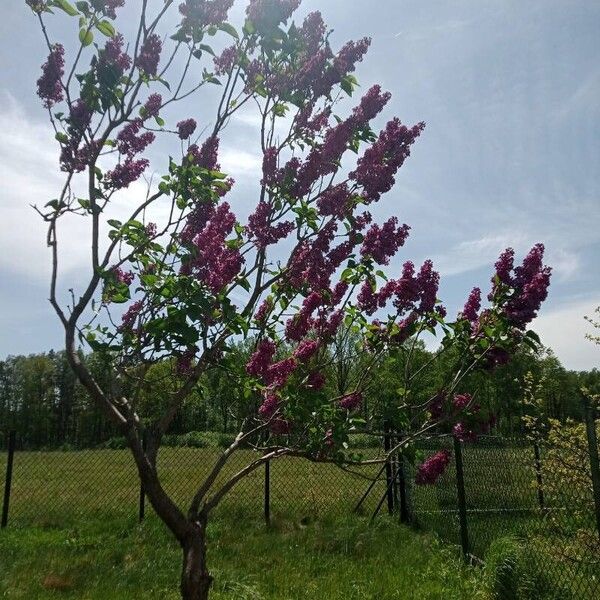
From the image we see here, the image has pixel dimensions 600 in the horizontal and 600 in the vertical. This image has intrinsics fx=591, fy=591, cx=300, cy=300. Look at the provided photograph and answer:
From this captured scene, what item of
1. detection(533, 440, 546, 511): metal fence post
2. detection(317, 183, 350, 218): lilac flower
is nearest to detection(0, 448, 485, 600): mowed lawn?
detection(533, 440, 546, 511): metal fence post

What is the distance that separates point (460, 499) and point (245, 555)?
Result: 285cm

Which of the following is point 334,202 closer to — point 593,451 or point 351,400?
point 351,400

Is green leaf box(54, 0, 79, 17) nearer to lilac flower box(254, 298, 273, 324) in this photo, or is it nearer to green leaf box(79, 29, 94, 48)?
green leaf box(79, 29, 94, 48)

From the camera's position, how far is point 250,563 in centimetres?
720

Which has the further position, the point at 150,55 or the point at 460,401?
the point at 460,401

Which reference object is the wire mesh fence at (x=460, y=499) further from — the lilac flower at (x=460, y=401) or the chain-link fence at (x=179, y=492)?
the lilac flower at (x=460, y=401)

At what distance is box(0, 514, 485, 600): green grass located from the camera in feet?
19.9

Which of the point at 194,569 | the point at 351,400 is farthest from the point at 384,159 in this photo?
the point at 194,569

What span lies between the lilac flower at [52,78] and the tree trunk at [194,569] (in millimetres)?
2759

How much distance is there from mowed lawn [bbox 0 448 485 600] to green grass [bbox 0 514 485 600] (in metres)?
0.01

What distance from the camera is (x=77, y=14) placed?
327 cm

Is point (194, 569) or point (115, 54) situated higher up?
point (115, 54)

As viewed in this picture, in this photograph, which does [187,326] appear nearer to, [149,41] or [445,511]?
[149,41]

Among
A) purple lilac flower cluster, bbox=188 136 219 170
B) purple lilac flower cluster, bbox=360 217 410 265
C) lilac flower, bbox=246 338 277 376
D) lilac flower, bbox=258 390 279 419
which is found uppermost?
purple lilac flower cluster, bbox=188 136 219 170
